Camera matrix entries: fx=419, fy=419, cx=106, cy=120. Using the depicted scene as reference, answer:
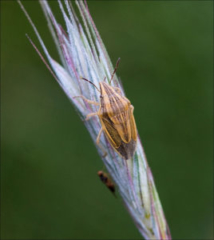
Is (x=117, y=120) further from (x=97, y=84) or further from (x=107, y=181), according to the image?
(x=107, y=181)

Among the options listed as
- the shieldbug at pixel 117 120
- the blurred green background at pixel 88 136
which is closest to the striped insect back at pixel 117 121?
the shieldbug at pixel 117 120

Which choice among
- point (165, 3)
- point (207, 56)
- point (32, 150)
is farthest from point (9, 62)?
point (207, 56)

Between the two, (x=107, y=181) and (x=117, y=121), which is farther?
(x=107, y=181)

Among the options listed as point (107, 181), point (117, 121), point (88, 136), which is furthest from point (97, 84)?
point (88, 136)

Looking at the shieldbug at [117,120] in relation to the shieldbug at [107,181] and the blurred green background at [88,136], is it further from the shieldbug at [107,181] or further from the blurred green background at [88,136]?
the blurred green background at [88,136]

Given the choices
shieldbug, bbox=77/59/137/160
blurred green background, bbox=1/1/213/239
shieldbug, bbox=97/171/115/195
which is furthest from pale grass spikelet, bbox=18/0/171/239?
blurred green background, bbox=1/1/213/239

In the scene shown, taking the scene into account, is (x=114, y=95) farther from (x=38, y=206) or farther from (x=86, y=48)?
(x=38, y=206)
